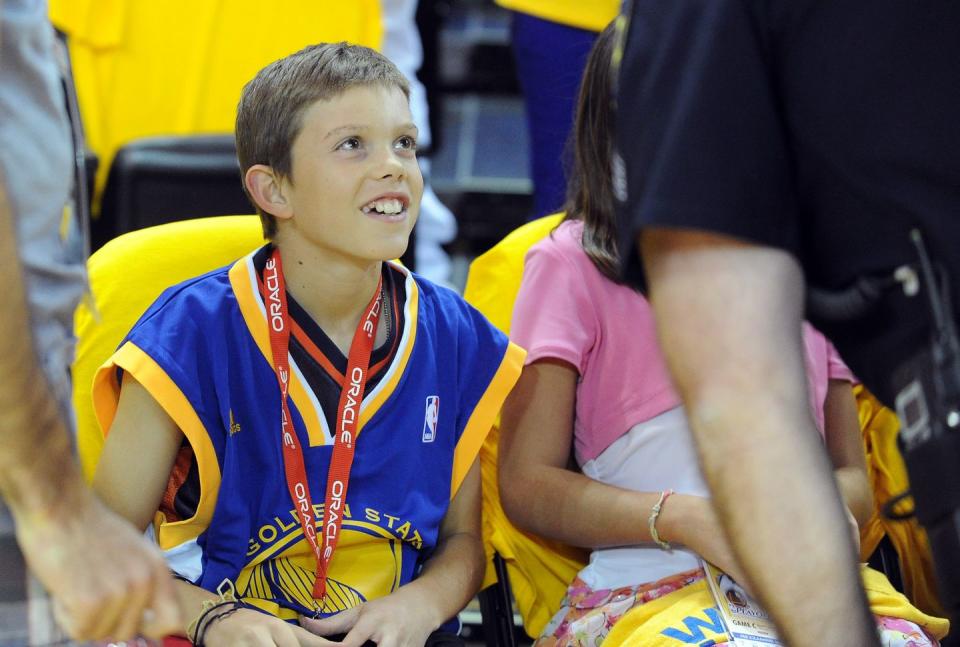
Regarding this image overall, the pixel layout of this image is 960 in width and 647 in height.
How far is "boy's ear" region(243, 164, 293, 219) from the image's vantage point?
83.6 inches

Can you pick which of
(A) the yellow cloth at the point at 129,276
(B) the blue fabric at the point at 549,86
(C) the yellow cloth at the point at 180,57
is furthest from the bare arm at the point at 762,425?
(C) the yellow cloth at the point at 180,57

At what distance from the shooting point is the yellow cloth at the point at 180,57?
3.09 m

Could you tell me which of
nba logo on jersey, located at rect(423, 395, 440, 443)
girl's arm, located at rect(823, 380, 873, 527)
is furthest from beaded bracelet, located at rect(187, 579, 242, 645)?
girl's arm, located at rect(823, 380, 873, 527)

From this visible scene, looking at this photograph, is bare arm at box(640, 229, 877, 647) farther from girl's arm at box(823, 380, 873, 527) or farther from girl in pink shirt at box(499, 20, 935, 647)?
girl's arm at box(823, 380, 873, 527)

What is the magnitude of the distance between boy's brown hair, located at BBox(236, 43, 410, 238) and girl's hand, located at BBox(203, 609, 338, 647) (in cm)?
64

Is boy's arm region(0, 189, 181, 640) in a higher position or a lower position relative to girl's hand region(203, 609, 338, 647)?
higher

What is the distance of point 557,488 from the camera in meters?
2.16

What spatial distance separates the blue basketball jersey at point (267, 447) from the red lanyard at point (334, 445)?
Result: 2 cm

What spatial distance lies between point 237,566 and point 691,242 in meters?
0.99

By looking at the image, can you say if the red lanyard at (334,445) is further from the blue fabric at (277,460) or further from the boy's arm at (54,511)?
the boy's arm at (54,511)

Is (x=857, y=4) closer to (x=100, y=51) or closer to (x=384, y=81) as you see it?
(x=384, y=81)

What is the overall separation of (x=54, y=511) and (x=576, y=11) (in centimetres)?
228

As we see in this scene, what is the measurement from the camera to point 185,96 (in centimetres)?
316

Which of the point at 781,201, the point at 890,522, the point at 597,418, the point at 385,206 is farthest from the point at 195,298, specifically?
the point at 890,522
